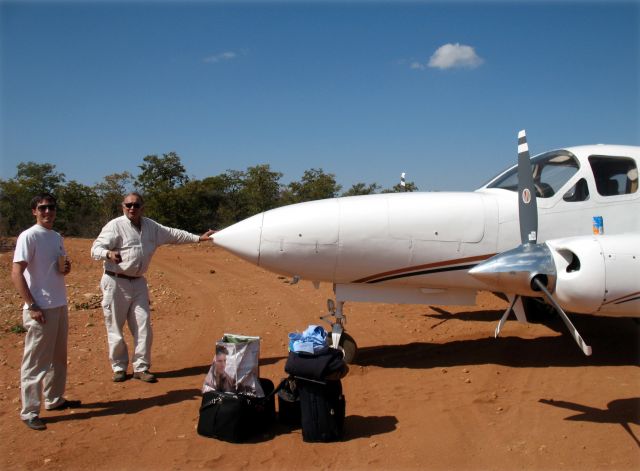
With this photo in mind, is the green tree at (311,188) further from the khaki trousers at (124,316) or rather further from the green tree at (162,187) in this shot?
the khaki trousers at (124,316)

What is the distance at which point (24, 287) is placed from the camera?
441cm

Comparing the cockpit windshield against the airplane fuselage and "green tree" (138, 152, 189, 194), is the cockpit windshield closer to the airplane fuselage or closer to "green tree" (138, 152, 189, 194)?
the airplane fuselage

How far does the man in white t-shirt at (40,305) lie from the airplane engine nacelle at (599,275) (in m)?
4.60

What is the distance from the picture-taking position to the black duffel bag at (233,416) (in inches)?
164

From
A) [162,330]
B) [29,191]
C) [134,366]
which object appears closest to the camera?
[134,366]

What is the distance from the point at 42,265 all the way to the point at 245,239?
2102mm

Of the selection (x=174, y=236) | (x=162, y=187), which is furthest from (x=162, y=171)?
(x=174, y=236)

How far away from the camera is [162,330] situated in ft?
27.0

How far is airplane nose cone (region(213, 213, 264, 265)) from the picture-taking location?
231 inches

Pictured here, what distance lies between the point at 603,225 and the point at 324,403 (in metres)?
4.15

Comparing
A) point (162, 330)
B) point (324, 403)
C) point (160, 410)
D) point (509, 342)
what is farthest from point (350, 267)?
point (162, 330)

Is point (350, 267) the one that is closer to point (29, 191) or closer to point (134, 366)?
point (134, 366)

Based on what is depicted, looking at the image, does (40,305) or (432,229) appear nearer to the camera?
(40,305)

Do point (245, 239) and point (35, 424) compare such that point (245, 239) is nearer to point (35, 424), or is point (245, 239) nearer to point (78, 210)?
point (35, 424)
